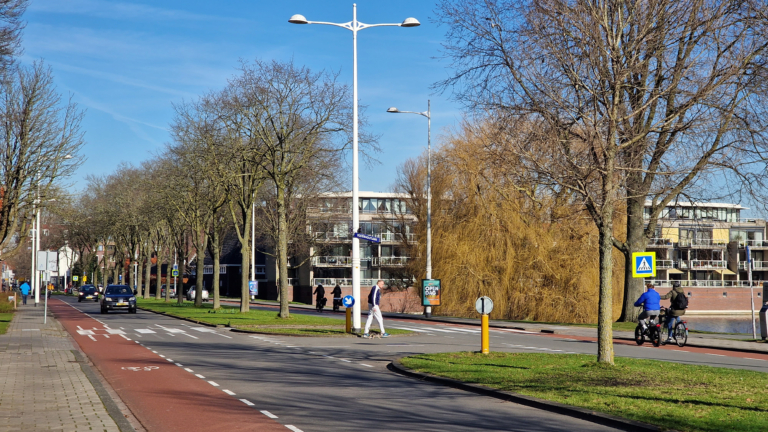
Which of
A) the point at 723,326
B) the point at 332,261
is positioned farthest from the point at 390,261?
the point at 723,326

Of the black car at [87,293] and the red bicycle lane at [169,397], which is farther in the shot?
the black car at [87,293]

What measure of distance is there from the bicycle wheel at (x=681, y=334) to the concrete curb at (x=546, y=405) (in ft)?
36.5

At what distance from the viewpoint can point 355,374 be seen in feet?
47.9

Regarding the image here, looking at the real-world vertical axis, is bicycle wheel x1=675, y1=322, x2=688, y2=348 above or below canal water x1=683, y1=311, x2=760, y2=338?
above

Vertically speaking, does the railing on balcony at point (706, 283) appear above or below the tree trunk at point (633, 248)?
below

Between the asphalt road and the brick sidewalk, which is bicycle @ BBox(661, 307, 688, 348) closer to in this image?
the asphalt road

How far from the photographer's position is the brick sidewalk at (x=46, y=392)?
9219 millimetres

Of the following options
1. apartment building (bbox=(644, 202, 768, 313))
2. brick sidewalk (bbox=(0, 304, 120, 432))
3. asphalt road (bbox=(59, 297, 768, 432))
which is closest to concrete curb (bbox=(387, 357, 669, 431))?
asphalt road (bbox=(59, 297, 768, 432))

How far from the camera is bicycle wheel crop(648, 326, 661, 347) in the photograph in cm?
2202

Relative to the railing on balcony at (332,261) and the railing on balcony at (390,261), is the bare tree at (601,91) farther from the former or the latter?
the railing on balcony at (332,261)

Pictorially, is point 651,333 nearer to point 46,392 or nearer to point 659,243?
point 46,392

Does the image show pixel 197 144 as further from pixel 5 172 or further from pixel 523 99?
pixel 523 99

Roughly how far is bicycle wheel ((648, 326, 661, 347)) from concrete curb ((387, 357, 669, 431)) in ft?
34.0

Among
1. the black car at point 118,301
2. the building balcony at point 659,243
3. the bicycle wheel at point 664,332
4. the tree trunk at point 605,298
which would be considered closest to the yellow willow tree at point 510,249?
the bicycle wheel at point 664,332
